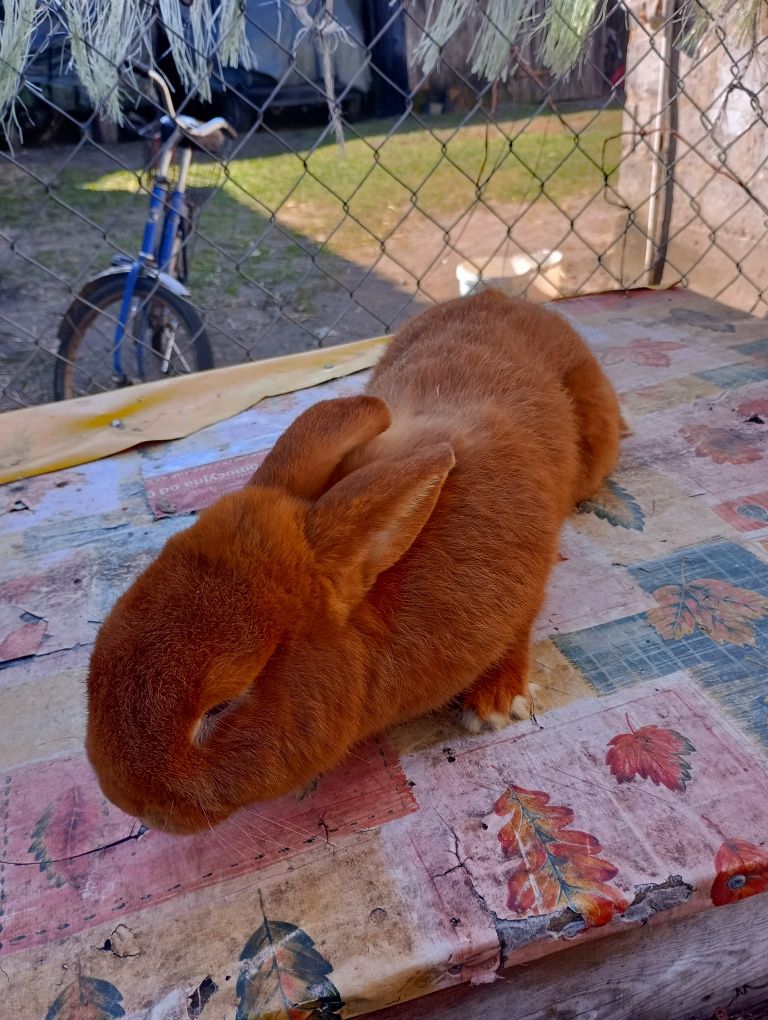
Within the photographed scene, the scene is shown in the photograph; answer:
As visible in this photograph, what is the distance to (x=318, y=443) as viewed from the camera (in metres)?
1.04

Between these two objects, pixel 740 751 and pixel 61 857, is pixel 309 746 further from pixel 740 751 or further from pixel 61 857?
pixel 740 751

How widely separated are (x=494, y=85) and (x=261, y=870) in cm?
218

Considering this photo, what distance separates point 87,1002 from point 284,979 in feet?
0.67

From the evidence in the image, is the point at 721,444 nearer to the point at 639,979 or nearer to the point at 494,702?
the point at 494,702

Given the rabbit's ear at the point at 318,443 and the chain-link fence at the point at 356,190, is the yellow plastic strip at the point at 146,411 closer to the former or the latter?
the chain-link fence at the point at 356,190

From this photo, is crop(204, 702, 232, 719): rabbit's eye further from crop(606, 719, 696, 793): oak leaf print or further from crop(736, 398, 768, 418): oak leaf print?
crop(736, 398, 768, 418): oak leaf print

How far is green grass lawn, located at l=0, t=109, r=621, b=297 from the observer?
19.2 ft

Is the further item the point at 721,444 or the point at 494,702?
the point at 721,444

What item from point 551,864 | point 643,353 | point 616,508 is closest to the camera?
point 551,864

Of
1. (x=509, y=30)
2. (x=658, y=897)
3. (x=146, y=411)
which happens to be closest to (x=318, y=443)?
(x=658, y=897)

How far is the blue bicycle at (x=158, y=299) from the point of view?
113 inches

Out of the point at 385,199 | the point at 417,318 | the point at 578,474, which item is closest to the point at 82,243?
the point at 385,199

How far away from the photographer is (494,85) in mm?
2393

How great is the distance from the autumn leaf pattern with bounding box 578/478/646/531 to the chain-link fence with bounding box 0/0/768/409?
3.65ft
